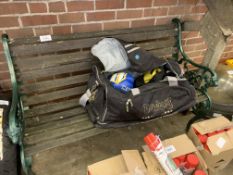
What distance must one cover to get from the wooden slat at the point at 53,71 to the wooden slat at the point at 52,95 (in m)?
0.14

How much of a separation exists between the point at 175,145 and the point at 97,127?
0.52 metres

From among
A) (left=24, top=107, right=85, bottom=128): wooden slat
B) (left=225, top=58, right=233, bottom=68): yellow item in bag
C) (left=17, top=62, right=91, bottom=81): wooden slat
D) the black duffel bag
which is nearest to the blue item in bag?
the black duffel bag

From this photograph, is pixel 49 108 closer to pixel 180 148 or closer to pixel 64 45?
pixel 64 45

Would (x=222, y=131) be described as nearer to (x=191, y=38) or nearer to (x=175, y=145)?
(x=175, y=145)

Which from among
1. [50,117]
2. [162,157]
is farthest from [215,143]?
[50,117]

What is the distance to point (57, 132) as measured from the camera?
1.47m

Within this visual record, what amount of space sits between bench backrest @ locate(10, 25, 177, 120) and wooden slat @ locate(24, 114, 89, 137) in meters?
0.12

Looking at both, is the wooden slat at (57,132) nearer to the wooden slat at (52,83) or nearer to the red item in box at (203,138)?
the wooden slat at (52,83)

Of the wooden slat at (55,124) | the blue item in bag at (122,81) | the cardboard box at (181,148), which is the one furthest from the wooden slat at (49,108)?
the cardboard box at (181,148)

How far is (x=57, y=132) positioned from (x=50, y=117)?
0.17 metres

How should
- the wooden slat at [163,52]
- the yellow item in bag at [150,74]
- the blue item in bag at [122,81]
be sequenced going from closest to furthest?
1. the blue item in bag at [122,81]
2. the yellow item in bag at [150,74]
3. the wooden slat at [163,52]

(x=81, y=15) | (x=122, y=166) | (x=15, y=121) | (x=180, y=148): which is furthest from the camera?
(x=81, y=15)

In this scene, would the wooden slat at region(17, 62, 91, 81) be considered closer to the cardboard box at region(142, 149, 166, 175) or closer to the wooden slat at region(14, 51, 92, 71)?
the wooden slat at region(14, 51, 92, 71)

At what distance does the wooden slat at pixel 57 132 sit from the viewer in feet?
4.60
